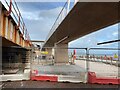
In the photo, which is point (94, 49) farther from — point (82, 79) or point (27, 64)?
point (27, 64)

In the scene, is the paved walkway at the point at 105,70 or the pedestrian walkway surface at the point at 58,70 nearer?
the paved walkway at the point at 105,70

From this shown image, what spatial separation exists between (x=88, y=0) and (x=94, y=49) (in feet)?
9.87

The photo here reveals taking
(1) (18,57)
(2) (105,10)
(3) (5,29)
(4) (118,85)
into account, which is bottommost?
(4) (118,85)

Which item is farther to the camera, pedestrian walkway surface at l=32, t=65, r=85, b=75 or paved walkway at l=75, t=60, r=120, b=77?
pedestrian walkway surface at l=32, t=65, r=85, b=75

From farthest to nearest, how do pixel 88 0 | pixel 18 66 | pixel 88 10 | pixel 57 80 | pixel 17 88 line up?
pixel 18 66 < pixel 88 10 < pixel 57 80 < pixel 88 0 < pixel 17 88

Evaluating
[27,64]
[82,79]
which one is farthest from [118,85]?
[27,64]

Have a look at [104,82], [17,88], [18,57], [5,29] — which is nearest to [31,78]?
[17,88]

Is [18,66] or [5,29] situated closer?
[5,29]

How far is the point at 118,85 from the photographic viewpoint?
10016 mm

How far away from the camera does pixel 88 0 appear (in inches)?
393

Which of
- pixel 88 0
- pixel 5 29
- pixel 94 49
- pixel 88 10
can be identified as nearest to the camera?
pixel 5 29

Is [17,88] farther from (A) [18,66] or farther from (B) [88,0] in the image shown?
(A) [18,66]

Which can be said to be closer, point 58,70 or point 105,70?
point 105,70

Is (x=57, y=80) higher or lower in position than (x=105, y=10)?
lower
